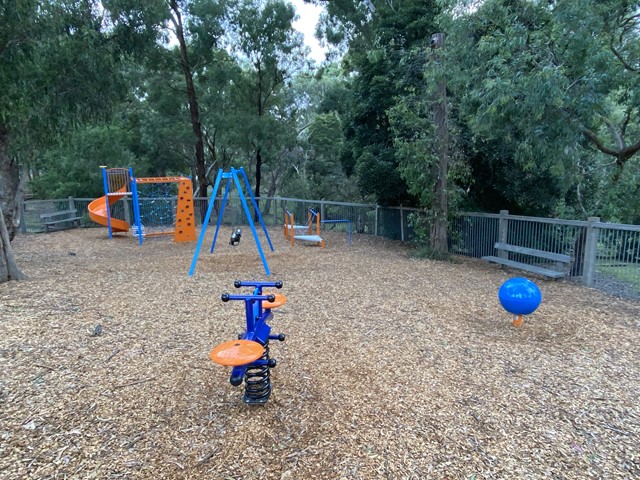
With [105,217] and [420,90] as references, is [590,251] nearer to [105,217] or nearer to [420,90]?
[420,90]

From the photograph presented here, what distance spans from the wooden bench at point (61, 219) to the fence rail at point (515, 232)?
263 mm

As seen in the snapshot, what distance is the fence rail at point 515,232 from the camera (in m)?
6.05

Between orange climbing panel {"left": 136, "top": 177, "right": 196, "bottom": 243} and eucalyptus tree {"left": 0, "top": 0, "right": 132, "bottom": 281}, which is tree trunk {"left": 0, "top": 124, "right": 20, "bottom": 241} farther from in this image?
orange climbing panel {"left": 136, "top": 177, "right": 196, "bottom": 243}

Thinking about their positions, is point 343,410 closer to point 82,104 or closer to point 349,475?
point 349,475

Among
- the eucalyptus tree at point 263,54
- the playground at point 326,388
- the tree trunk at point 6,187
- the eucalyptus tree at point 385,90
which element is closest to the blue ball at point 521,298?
the playground at point 326,388

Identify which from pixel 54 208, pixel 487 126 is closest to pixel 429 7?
pixel 487 126

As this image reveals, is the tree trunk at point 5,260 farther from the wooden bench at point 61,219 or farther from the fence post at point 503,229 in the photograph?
the fence post at point 503,229

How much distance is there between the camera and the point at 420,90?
9.16m

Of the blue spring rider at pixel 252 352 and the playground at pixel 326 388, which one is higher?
Result: the blue spring rider at pixel 252 352

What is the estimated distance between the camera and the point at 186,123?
57.3ft

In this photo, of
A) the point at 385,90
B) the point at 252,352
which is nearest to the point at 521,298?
the point at 252,352

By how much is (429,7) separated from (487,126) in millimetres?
5440

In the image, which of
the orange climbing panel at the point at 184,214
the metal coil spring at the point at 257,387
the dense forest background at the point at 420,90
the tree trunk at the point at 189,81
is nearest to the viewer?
the metal coil spring at the point at 257,387

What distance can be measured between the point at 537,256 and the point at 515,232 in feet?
2.66
